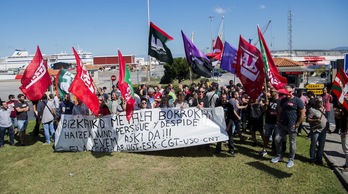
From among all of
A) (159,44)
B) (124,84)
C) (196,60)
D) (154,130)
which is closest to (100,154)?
(154,130)

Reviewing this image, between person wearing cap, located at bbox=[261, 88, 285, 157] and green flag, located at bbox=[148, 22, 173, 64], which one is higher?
green flag, located at bbox=[148, 22, 173, 64]

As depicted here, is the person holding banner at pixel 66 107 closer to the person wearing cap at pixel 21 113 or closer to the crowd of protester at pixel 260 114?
the crowd of protester at pixel 260 114

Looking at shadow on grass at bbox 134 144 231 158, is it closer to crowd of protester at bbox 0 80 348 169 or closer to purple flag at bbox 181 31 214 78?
crowd of protester at bbox 0 80 348 169

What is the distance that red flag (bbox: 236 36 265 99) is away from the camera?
7.40 m

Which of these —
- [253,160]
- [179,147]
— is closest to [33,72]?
[179,147]

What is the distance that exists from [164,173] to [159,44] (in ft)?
13.8

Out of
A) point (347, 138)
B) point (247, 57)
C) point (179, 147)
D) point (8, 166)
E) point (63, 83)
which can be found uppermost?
point (247, 57)

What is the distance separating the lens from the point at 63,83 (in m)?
11.0

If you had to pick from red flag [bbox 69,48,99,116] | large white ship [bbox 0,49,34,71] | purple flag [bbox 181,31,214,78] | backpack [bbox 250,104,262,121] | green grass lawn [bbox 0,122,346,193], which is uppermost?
large white ship [bbox 0,49,34,71]

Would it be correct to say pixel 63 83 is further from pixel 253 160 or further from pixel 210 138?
pixel 253 160

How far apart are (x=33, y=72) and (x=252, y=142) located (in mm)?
7479

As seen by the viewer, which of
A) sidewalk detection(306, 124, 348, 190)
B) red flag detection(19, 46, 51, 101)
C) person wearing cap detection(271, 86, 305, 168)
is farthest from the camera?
red flag detection(19, 46, 51, 101)

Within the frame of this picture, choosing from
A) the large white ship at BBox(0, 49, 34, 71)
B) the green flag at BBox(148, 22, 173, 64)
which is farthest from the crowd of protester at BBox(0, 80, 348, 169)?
the large white ship at BBox(0, 49, 34, 71)

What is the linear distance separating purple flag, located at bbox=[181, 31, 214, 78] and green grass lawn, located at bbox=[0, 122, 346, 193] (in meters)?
2.78
